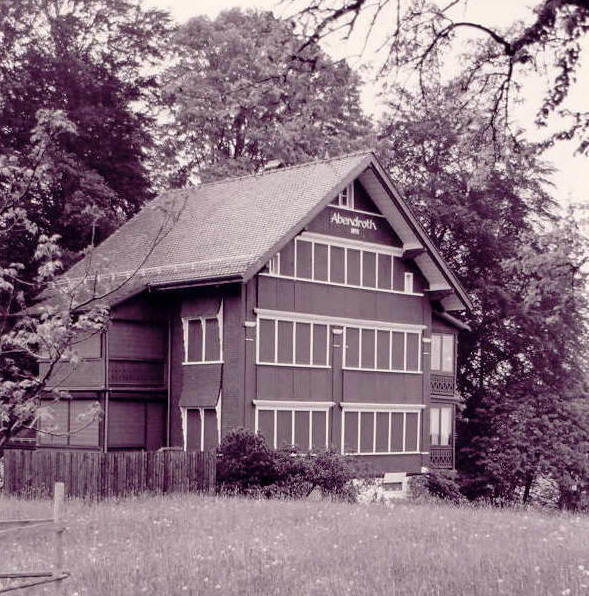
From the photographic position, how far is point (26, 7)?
4931 centimetres

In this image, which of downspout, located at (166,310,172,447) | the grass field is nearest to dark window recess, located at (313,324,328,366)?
downspout, located at (166,310,172,447)

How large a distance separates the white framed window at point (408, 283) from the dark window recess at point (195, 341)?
28.3 ft

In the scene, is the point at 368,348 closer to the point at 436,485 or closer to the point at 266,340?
the point at 266,340

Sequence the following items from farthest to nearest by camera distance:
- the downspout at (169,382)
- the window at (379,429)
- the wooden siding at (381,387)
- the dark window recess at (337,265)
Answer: the wooden siding at (381,387)
the window at (379,429)
the dark window recess at (337,265)
the downspout at (169,382)

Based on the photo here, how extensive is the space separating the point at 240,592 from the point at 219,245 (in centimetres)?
2593

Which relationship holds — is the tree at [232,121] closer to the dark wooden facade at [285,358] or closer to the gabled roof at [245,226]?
the gabled roof at [245,226]

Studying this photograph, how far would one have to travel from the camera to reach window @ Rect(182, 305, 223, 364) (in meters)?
40.1

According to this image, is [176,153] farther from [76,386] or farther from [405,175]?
[76,386]

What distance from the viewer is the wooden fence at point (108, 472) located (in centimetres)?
3247

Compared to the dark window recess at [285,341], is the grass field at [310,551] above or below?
below

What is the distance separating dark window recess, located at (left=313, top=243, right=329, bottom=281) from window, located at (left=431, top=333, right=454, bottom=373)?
7936 mm

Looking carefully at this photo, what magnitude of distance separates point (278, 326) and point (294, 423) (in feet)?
10.6

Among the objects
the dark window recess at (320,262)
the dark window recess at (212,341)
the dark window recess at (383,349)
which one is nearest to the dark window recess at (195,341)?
the dark window recess at (212,341)

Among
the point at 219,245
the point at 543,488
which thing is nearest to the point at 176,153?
the point at 219,245
